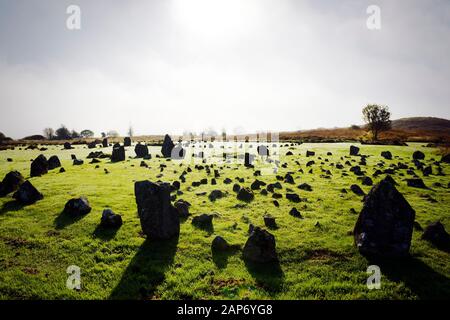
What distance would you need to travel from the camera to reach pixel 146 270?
987 centimetres

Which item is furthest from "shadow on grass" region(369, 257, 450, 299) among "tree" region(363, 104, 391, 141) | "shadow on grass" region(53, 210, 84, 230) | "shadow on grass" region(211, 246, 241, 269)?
"tree" region(363, 104, 391, 141)

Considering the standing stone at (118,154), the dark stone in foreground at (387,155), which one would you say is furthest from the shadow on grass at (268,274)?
the dark stone in foreground at (387,155)

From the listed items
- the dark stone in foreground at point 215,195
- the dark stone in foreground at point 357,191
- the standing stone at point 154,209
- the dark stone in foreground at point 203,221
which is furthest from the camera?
the dark stone in foreground at point 357,191

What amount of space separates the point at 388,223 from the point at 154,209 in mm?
9654

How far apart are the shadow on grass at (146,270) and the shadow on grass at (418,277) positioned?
795 centimetres

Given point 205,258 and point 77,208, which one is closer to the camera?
point 205,258

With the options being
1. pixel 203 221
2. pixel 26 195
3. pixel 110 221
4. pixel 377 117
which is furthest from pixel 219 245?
pixel 377 117

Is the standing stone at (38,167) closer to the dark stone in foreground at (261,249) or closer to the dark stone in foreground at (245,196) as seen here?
the dark stone in foreground at (245,196)

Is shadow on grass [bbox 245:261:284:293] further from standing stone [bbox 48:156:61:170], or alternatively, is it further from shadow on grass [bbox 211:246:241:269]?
standing stone [bbox 48:156:61:170]

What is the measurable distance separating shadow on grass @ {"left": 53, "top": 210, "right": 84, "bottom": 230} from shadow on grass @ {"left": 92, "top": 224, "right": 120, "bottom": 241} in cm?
185

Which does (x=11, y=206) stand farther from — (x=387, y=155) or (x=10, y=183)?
(x=387, y=155)

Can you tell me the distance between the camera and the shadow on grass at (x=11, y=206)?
51.8 ft
